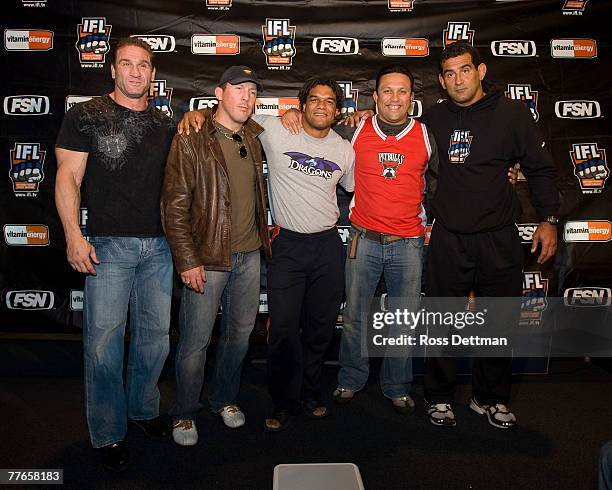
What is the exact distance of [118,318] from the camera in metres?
2.20

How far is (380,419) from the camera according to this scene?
8.96ft

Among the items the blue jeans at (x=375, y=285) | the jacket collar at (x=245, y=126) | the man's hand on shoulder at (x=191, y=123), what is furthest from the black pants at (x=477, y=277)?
the man's hand on shoulder at (x=191, y=123)

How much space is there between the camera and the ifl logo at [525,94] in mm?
3379

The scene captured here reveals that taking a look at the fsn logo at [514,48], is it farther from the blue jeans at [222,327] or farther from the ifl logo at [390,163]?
the blue jeans at [222,327]

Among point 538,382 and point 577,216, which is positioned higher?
point 577,216

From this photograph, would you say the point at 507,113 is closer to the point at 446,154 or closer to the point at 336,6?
the point at 446,154

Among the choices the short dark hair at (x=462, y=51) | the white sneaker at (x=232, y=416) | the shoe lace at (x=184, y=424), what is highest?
the short dark hair at (x=462, y=51)

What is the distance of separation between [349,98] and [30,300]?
101 inches

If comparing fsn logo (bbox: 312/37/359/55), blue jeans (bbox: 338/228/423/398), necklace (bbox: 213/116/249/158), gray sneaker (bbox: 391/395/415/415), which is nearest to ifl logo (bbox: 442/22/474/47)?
fsn logo (bbox: 312/37/359/55)

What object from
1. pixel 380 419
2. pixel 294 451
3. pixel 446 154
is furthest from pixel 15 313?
pixel 446 154

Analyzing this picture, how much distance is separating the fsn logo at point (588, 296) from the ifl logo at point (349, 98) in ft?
6.43

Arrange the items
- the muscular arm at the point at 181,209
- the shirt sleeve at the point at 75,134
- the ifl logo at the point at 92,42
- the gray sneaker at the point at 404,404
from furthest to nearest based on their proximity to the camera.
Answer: the ifl logo at the point at 92,42, the gray sneaker at the point at 404,404, the muscular arm at the point at 181,209, the shirt sleeve at the point at 75,134

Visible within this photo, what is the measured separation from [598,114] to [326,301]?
2.38 metres

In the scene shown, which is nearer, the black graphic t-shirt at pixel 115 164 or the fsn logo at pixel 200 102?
the black graphic t-shirt at pixel 115 164
